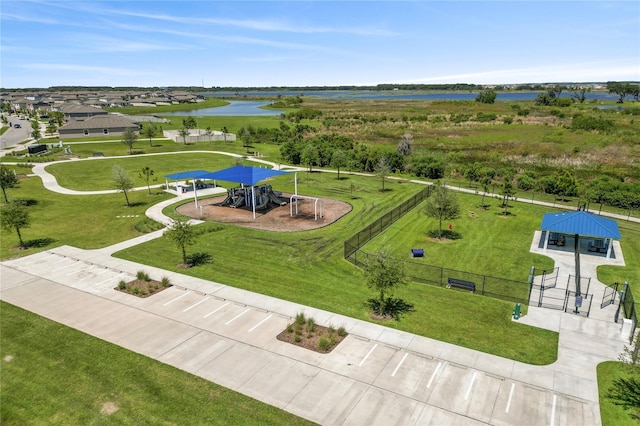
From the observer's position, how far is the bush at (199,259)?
1073 inches

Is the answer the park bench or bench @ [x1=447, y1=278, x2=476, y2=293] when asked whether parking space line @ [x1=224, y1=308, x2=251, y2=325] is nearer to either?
bench @ [x1=447, y1=278, x2=476, y2=293]

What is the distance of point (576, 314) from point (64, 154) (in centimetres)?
8398

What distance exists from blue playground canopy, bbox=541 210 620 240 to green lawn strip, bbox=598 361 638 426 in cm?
1387

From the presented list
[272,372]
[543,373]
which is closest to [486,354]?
[543,373]

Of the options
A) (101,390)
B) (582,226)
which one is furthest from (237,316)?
(582,226)

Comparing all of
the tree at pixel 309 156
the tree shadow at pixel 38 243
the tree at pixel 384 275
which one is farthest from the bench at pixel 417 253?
the tree at pixel 309 156

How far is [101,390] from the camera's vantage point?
1521 centimetres

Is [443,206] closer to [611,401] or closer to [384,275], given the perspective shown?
[384,275]

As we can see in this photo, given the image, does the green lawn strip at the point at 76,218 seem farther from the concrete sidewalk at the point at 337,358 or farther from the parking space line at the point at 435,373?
the parking space line at the point at 435,373

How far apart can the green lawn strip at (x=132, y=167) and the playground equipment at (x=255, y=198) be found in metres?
16.2

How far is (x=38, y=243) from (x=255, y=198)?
63.0 ft

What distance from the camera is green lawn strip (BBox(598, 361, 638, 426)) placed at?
13.8m

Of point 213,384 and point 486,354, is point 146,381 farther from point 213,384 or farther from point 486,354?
point 486,354

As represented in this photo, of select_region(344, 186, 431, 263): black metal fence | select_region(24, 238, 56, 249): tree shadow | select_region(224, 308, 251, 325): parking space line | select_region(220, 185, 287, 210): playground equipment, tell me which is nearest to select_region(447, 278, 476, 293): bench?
Answer: select_region(344, 186, 431, 263): black metal fence
